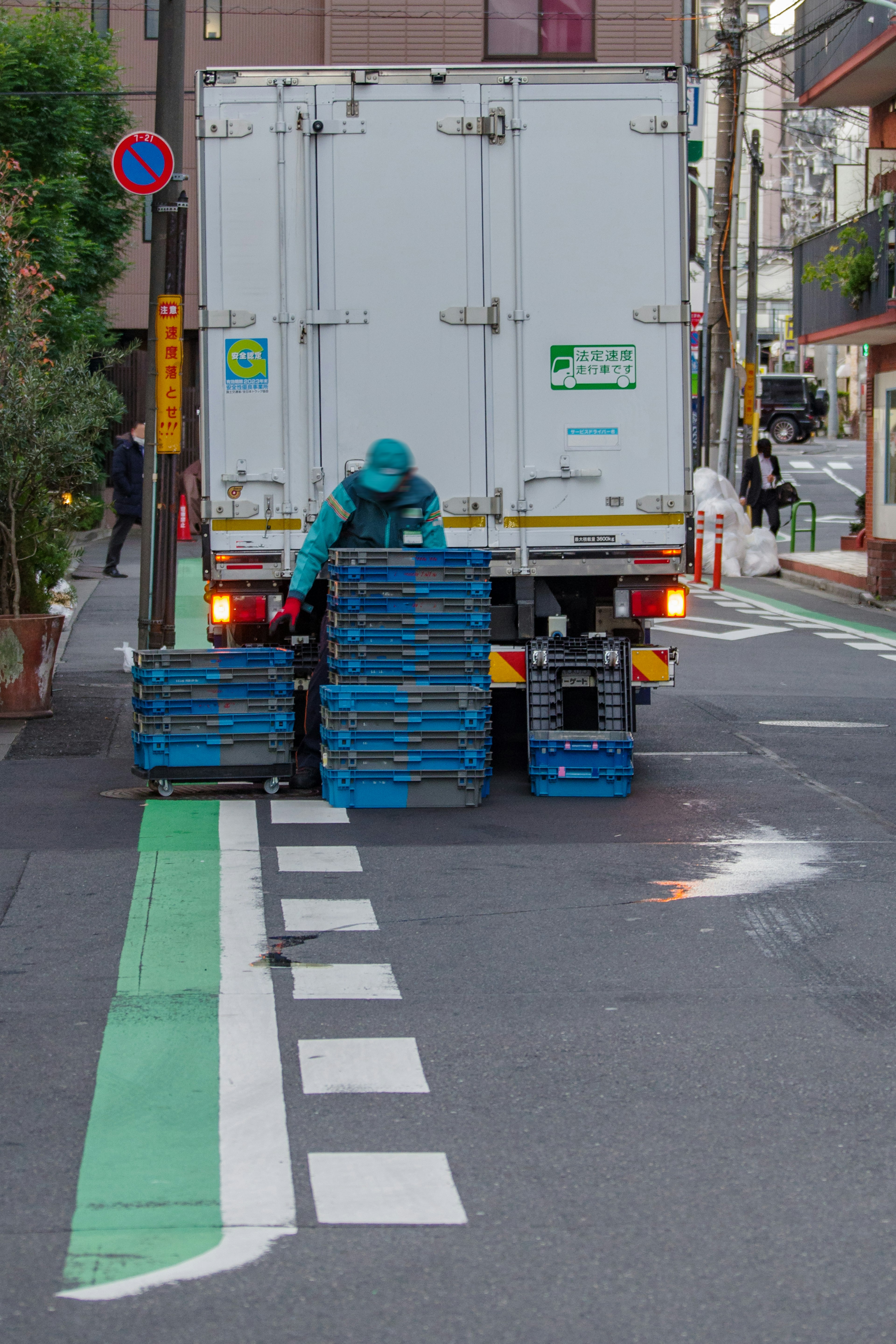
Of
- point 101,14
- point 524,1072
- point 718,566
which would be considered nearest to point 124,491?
point 718,566

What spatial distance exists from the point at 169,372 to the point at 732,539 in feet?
55.8

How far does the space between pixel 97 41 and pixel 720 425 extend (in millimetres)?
12886

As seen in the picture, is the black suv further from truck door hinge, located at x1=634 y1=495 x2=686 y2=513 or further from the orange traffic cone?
truck door hinge, located at x1=634 y1=495 x2=686 y2=513

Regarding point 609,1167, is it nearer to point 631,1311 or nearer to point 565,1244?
point 565,1244

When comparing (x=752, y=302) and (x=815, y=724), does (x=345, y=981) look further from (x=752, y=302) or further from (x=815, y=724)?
(x=752, y=302)

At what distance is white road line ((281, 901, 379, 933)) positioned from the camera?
6.52m

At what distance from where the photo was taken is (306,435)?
368 inches

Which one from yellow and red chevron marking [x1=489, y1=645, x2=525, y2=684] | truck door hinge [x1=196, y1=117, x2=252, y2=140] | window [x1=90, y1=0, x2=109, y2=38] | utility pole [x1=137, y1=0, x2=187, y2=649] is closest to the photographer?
truck door hinge [x1=196, y1=117, x2=252, y2=140]

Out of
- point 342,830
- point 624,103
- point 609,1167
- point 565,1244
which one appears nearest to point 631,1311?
point 565,1244

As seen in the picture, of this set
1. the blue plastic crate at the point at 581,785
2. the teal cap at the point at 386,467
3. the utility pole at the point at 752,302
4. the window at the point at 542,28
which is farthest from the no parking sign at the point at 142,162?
the utility pole at the point at 752,302

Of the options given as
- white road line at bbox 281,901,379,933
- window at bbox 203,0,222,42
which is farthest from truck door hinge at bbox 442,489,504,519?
window at bbox 203,0,222,42

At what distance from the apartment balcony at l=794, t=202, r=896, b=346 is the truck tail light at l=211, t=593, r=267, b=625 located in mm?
14310

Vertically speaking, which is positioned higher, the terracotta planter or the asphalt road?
the terracotta planter

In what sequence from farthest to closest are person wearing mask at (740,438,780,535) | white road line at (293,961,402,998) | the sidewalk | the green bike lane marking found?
person wearing mask at (740,438,780,535) → the sidewalk → white road line at (293,961,402,998) → the green bike lane marking
